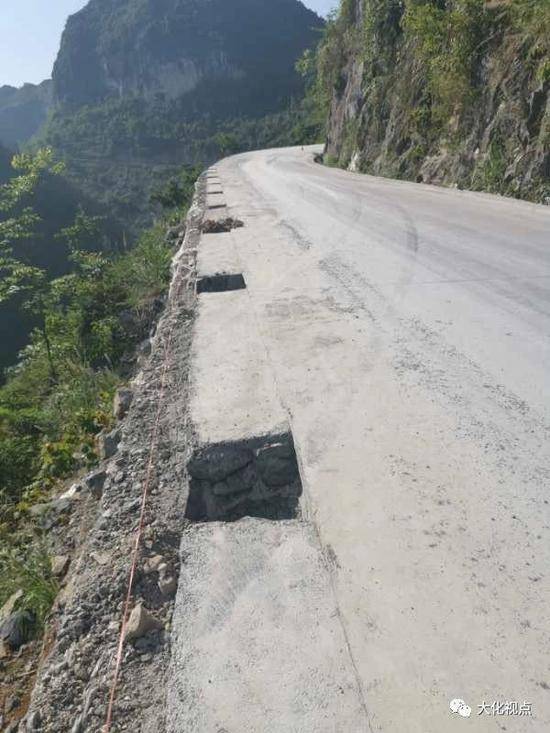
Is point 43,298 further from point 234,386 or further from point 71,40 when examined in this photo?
point 71,40

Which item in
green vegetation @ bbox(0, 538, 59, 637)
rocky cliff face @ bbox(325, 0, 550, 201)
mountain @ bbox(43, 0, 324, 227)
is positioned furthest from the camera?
mountain @ bbox(43, 0, 324, 227)

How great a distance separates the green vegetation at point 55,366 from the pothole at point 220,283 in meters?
1.68

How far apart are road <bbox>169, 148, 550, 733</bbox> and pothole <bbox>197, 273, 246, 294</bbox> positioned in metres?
0.30

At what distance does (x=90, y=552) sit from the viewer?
2.44m

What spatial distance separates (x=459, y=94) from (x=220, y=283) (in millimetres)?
11775

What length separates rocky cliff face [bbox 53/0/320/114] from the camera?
140125 mm

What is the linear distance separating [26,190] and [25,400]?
144 inches

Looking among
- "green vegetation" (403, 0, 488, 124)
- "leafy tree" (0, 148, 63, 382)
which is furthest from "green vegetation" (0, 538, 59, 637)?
"green vegetation" (403, 0, 488, 124)

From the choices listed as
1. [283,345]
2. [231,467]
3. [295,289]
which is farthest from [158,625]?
[295,289]

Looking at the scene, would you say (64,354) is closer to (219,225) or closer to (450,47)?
(219,225)

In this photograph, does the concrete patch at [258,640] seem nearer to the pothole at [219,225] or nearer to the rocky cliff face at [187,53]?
the pothole at [219,225]

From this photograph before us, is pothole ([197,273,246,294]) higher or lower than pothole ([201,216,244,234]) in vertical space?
higher

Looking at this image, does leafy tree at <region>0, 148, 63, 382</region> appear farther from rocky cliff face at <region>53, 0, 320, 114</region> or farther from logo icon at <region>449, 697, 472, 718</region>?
rocky cliff face at <region>53, 0, 320, 114</region>

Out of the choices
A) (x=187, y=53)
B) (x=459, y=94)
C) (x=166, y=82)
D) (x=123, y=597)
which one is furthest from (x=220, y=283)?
(x=187, y=53)
